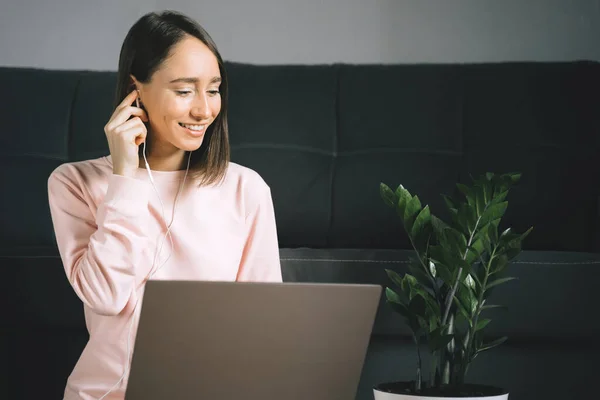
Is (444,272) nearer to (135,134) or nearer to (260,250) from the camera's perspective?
(260,250)

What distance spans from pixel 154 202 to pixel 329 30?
1584 mm

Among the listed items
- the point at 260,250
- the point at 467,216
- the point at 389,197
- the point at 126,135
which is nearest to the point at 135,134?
the point at 126,135

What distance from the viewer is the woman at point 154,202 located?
1.48 meters

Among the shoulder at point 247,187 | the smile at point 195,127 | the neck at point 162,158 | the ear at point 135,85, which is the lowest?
the shoulder at point 247,187

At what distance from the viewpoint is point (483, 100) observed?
8.82ft

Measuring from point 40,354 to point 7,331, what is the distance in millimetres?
96

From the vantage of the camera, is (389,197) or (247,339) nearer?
(247,339)

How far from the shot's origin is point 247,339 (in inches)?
44.1

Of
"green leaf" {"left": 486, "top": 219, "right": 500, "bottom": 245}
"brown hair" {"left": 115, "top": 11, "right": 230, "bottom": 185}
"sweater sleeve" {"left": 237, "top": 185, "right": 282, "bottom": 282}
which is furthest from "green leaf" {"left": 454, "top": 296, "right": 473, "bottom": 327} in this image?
"brown hair" {"left": 115, "top": 11, "right": 230, "bottom": 185}

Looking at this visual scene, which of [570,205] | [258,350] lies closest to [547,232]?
[570,205]

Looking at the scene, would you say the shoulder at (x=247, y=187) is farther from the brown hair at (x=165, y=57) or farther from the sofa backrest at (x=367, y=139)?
the sofa backrest at (x=367, y=139)

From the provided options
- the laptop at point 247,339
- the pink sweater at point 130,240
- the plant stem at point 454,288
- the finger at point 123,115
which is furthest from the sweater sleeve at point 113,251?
the plant stem at point 454,288

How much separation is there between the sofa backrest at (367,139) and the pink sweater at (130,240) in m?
0.90

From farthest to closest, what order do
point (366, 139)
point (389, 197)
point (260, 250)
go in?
point (366, 139) → point (389, 197) → point (260, 250)
